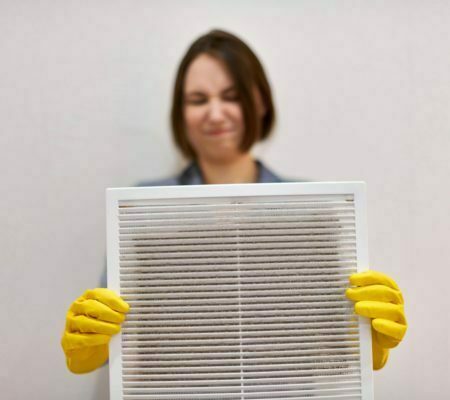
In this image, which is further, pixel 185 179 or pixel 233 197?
pixel 185 179

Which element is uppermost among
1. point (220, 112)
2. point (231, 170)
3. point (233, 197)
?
point (220, 112)

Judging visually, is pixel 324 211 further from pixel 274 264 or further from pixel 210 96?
pixel 210 96

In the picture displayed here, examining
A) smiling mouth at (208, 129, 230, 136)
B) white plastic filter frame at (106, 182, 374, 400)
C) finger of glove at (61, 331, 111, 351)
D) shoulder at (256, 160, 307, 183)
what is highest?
smiling mouth at (208, 129, 230, 136)

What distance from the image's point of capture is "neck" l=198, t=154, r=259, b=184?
1107mm

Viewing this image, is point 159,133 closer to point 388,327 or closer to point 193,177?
point 193,177

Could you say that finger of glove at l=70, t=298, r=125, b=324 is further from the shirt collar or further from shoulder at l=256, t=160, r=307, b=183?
shoulder at l=256, t=160, r=307, b=183

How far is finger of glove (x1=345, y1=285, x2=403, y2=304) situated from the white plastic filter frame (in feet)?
0.13

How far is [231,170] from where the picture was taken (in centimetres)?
111

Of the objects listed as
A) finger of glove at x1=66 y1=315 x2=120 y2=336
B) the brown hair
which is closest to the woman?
the brown hair

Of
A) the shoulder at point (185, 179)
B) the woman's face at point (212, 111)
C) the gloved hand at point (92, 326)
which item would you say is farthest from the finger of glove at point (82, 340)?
the woman's face at point (212, 111)

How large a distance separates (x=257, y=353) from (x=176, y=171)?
0.52m

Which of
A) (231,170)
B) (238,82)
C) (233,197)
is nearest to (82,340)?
(233,197)

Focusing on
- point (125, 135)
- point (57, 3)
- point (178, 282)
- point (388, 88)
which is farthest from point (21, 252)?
point (388, 88)

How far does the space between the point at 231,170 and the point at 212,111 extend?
0.16 meters
